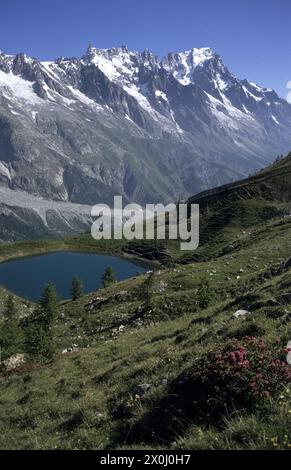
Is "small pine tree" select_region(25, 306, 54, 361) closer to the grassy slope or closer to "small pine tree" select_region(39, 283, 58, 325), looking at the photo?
the grassy slope

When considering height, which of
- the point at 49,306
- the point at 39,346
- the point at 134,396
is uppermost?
the point at 134,396

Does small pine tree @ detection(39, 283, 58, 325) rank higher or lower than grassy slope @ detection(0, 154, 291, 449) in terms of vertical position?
lower

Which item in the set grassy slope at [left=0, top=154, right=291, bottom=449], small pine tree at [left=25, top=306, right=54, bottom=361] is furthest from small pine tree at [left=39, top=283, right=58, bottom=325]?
grassy slope at [left=0, top=154, right=291, bottom=449]

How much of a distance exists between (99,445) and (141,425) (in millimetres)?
1433

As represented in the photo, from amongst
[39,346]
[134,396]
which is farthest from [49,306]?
[134,396]

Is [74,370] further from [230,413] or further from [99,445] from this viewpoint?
[230,413]

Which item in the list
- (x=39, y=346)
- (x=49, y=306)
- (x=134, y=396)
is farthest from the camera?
(x=49, y=306)

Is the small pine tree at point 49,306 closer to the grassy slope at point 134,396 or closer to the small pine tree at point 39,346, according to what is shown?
the small pine tree at point 39,346

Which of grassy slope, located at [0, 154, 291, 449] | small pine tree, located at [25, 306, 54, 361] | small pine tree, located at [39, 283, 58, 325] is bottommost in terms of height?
small pine tree, located at [39, 283, 58, 325]

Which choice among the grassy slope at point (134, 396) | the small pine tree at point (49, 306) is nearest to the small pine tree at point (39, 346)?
the grassy slope at point (134, 396)

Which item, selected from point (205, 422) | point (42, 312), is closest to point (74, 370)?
point (205, 422)

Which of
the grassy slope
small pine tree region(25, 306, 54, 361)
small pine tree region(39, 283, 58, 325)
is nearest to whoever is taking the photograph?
the grassy slope

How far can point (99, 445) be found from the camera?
14.1 metres

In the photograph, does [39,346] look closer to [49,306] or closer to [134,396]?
[134,396]
